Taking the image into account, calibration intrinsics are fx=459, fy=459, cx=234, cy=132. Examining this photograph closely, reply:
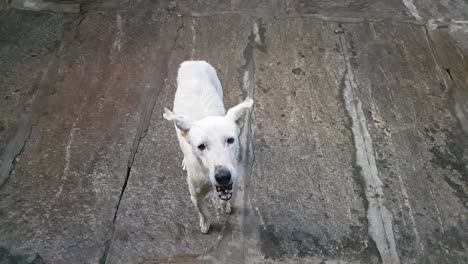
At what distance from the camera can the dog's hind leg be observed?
148 inches

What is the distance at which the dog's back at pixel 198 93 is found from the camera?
381cm

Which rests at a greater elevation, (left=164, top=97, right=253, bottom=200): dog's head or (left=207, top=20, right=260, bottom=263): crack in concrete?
(left=164, top=97, right=253, bottom=200): dog's head

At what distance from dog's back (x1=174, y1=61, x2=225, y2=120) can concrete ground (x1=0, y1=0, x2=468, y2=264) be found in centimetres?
78

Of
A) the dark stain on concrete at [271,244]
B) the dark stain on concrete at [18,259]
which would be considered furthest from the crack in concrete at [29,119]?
the dark stain on concrete at [271,244]

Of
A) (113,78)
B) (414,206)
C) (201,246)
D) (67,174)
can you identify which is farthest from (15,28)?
(414,206)

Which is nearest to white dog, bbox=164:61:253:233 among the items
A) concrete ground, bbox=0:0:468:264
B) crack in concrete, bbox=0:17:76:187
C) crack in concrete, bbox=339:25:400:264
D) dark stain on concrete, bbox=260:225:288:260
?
dark stain on concrete, bbox=260:225:288:260

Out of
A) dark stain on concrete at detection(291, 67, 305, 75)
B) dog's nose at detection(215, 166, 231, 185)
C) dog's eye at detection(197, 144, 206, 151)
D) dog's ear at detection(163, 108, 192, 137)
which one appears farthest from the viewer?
dark stain on concrete at detection(291, 67, 305, 75)

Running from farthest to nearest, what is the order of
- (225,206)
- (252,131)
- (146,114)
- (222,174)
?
(146,114) → (252,131) → (225,206) → (222,174)

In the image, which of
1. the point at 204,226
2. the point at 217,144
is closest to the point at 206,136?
the point at 217,144

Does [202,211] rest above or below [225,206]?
above

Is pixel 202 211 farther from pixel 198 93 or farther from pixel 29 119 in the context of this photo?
pixel 29 119

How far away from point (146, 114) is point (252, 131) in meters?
1.16

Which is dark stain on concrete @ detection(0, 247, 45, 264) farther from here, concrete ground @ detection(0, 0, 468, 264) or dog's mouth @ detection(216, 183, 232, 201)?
dog's mouth @ detection(216, 183, 232, 201)

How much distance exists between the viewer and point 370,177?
4.42 metres
